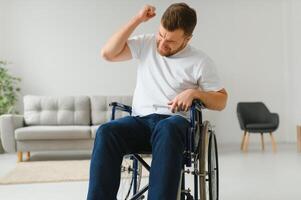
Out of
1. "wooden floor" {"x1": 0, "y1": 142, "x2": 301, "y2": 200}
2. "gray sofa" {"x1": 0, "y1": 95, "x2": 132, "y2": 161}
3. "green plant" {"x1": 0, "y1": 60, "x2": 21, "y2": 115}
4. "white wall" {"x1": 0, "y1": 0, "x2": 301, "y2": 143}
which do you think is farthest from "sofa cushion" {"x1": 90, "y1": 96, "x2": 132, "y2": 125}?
"green plant" {"x1": 0, "y1": 60, "x2": 21, "y2": 115}

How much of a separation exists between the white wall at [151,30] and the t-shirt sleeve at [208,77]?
3457 mm

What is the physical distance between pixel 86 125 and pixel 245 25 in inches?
111

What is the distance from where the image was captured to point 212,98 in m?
1.71

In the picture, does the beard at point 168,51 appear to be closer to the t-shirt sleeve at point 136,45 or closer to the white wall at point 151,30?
the t-shirt sleeve at point 136,45

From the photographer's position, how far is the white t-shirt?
1730 millimetres

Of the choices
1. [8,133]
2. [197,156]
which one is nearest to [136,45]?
[197,156]

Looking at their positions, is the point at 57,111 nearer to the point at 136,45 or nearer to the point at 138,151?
the point at 136,45

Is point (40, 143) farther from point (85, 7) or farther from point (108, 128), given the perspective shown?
point (108, 128)

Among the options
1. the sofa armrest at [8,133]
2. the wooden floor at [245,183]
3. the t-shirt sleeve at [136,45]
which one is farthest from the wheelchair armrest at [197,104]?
the sofa armrest at [8,133]

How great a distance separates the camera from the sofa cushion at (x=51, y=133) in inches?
164

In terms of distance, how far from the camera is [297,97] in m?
5.77

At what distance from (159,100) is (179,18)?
1.20ft

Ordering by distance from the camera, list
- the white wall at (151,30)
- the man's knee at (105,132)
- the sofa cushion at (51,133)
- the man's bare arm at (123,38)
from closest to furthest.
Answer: the man's knee at (105,132)
the man's bare arm at (123,38)
the sofa cushion at (51,133)
the white wall at (151,30)

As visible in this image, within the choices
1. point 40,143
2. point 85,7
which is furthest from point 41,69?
point 40,143
